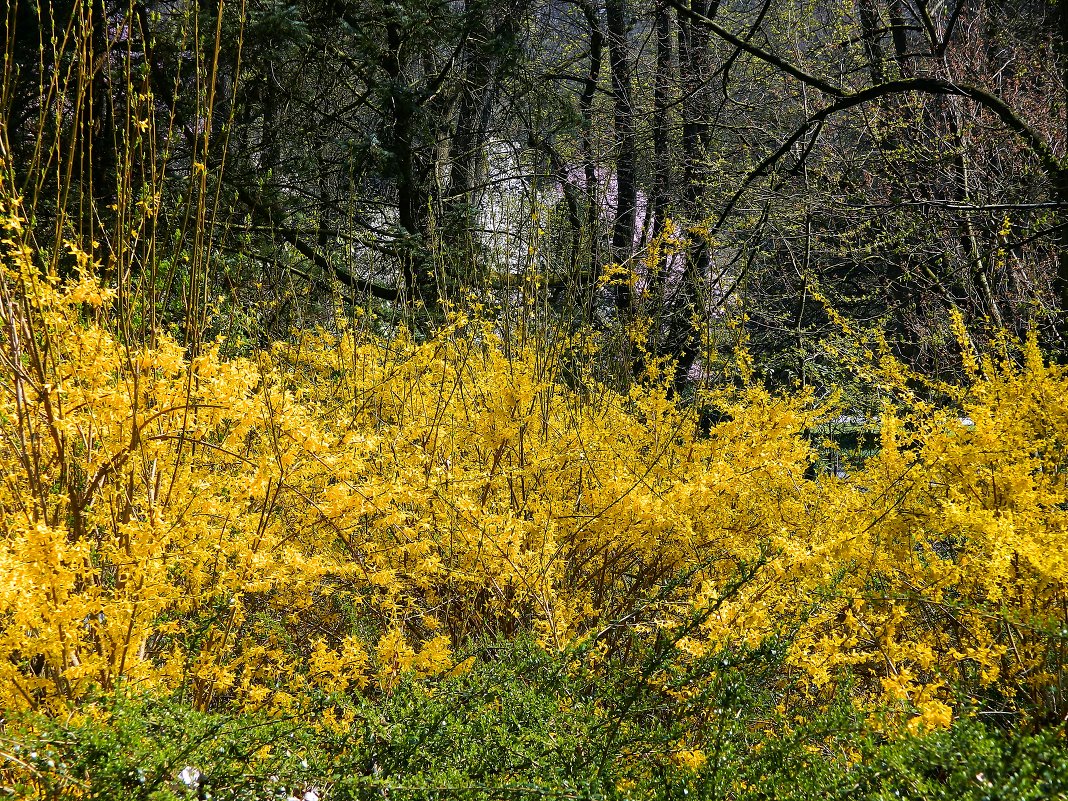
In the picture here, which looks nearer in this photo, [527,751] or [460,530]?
[527,751]

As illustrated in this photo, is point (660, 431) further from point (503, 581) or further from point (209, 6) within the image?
point (209, 6)

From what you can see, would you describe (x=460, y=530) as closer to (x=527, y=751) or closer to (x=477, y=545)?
(x=477, y=545)

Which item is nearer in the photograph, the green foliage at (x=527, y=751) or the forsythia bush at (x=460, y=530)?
the green foliage at (x=527, y=751)

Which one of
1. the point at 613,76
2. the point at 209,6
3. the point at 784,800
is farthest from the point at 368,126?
the point at 784,800

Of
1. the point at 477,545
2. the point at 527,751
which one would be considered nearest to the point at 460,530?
the point at 477,545

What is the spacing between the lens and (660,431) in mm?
4020

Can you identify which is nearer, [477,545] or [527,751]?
[527,751]

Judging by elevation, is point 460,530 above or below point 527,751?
above

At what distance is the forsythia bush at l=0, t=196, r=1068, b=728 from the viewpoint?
228 cm

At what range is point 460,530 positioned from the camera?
2.92 metres

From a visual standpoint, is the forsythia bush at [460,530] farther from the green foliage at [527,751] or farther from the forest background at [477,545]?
the green foliage at [527,751]

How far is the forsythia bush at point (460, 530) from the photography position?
2279 millimetres

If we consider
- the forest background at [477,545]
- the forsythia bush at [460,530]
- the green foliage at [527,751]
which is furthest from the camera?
the forsythia bush at [460,530]

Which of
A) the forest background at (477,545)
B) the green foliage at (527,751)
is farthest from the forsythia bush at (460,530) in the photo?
the green foliage at (527,751)
